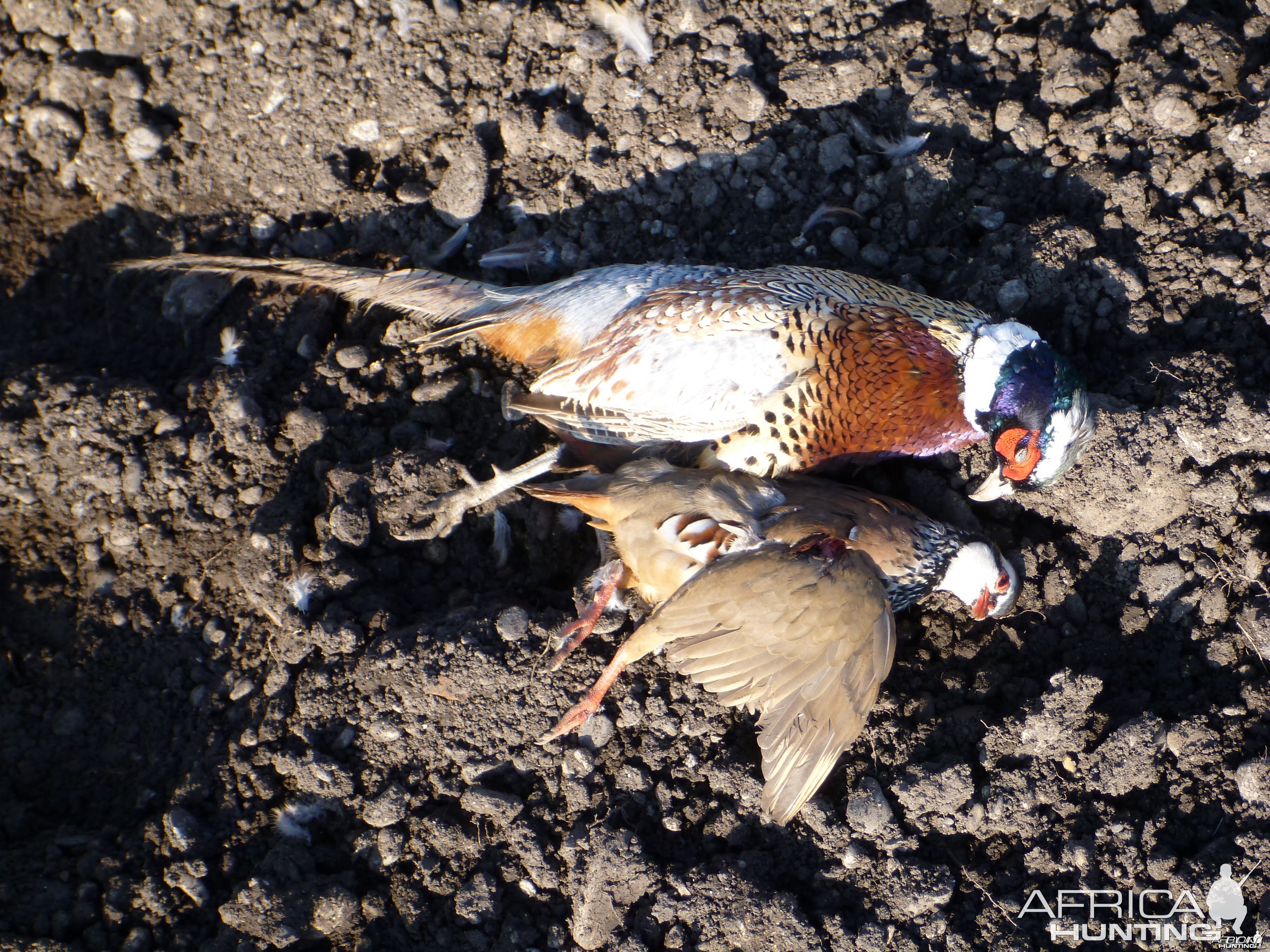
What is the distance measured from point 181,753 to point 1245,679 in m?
3.74

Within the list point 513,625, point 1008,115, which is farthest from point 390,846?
point 1008,115

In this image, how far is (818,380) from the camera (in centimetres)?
284

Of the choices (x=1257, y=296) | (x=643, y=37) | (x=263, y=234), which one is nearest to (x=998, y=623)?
(x=1257, y=296)

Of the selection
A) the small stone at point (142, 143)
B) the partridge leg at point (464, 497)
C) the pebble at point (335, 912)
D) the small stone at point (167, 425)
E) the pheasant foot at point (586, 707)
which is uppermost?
the small stone at point (142, 143)

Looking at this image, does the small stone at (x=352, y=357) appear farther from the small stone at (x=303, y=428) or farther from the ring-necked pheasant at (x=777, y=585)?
the ring-necked pheasant at (x=777, y=585)

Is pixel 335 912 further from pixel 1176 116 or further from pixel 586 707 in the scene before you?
pixel 1176 116

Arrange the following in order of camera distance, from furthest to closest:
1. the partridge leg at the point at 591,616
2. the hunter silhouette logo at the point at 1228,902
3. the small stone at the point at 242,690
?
the small stone at the point at 242,690
the partridge leg at the point at 591,616
the hunter silhouette logo at the point at 1228,902

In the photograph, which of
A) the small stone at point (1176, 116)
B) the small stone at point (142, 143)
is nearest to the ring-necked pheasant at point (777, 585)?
the small stone at point (1176, 116)

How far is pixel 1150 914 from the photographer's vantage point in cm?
249

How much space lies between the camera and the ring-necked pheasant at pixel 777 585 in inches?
98.7

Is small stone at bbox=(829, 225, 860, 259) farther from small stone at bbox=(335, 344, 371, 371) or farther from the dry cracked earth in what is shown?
small stone at bbox=(335, 344, 371, 371)

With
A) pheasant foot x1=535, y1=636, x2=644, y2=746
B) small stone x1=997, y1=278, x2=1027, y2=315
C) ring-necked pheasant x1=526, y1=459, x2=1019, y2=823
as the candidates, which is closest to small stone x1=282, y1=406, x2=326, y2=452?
ring-necked pheasant x1=526, y1=459, x2=1019, y2=823

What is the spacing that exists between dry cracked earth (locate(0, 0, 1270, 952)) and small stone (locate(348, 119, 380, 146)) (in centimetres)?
6

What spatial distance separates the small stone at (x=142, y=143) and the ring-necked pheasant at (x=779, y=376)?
1.82 m
